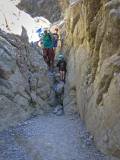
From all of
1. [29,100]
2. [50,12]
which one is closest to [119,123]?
[29,100]

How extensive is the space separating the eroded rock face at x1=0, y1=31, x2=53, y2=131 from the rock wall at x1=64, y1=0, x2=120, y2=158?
126cm

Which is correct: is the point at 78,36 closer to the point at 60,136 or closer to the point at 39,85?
the point at 39,85

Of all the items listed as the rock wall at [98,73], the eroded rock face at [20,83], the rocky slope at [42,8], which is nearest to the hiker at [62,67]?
the rock wall at [98,73]

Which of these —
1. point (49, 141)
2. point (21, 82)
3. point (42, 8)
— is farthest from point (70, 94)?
point (42, 8)

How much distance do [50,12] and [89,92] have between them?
3410 centimetres

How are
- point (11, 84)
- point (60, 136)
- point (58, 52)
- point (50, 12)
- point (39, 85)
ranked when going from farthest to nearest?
point (50, 12) → point (58, 52) → point (39, 85) → point (11, 84) → point (60, 136)

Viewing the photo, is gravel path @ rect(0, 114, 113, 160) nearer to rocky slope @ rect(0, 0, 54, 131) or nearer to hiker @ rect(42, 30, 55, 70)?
rocky slope @ rect(0, 0, 54, 131)

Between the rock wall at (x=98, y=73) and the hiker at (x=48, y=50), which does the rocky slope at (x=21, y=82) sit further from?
the rock wall at (x=98, y=73)

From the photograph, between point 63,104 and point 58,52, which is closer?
point 63,104

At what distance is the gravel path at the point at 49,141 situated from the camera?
14.2 m

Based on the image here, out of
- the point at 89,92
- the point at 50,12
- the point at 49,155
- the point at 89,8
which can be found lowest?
the point at 49,155

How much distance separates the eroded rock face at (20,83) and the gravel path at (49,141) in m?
0.74

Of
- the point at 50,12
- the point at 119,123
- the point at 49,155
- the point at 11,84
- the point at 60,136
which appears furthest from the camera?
the point at 50,12

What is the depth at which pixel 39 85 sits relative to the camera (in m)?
19.9
